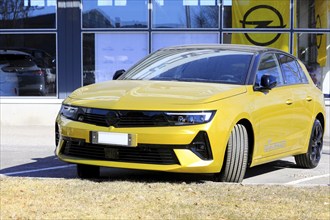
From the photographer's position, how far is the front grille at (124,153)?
5904 mm

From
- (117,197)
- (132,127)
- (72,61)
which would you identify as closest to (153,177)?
(132,127)

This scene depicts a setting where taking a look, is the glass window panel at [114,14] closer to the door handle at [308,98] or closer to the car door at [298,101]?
the car door at [298,101]

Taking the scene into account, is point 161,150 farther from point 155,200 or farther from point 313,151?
point 313,151

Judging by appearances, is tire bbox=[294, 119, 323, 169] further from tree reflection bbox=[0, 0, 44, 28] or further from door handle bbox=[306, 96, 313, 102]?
tree reflection bbox=[0, 0, 44, 28]

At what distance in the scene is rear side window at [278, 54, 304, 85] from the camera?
25.7ft

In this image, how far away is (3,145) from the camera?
10.7 metres

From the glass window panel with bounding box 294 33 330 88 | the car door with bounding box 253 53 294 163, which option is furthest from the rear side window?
the glass window panel with bounding box 294 33 330 88

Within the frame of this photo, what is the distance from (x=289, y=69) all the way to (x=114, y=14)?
22.0 ft

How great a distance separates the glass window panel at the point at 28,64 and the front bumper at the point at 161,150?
25.9 feet

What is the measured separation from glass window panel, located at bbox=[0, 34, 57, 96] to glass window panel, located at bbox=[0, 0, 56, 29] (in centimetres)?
26

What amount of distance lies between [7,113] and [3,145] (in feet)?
9.75

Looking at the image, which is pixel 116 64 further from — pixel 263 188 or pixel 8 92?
pixel 263 188

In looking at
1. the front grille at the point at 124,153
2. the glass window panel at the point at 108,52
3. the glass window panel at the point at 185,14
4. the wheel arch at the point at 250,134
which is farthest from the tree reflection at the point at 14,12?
the wheel arch at the point at 250,134

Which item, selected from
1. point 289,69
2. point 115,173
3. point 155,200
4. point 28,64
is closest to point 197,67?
point 289,69
